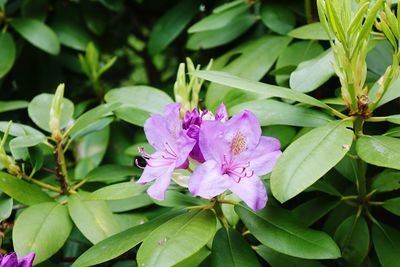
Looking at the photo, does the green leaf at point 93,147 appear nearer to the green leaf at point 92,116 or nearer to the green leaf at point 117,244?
the green leaf at point 92,116

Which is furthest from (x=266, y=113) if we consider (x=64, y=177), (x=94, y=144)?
(x=94, y=144)

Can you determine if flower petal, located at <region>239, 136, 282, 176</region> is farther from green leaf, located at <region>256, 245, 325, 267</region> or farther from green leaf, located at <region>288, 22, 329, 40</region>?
green leaf, located at <region>288, 22, 329, 40</region>

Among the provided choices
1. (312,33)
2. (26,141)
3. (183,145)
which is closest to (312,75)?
(312,33)

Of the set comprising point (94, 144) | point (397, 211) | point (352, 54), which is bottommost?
point (94, 144)

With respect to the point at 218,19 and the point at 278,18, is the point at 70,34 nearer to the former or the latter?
the point at 218,19

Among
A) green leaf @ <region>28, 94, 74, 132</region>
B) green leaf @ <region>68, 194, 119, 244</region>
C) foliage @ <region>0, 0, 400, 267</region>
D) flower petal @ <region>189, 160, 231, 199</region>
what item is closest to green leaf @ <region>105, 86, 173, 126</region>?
foliage @ <region>0, 0, 400, 267</region>

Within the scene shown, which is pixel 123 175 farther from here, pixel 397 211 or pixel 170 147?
pixel 397 211

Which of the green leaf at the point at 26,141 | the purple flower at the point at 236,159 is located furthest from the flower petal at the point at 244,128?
the green leaf at the point at 26,141
